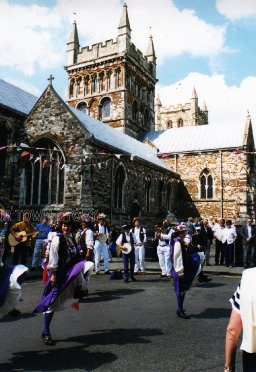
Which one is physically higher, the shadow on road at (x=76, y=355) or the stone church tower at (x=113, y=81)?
the stone church tower at (x=113, y=81)

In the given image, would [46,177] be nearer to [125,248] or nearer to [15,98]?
[15,98]

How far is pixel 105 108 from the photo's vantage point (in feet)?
120

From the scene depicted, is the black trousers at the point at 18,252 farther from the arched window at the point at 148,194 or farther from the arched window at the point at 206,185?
the arched window at the point at 206,185

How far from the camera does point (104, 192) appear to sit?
20.4m

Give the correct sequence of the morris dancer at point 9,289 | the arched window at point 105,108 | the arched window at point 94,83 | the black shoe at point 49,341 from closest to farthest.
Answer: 1. the morris dancer at point 9,289
2. the black shoe at point 49,341
3. the arched window at point 105,108
4. the arched window at point 94,83

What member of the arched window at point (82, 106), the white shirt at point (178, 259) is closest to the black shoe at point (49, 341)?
the white shirt at point (178, 259)

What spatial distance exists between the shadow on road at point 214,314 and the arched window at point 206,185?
80.3ft

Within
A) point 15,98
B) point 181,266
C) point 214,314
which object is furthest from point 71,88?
point 214,314

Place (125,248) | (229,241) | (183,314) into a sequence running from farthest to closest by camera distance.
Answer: (229,241) < (125,248) < (183,314)

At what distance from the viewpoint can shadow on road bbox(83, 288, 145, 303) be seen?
301 inches

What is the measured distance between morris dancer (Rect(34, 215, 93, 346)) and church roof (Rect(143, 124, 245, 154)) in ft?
88.1

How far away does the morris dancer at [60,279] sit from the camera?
15.7 feet

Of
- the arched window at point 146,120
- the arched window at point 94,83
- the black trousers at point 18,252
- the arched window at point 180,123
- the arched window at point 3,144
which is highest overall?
the arched window at point 180,123

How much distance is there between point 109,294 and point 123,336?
321 centimetres
